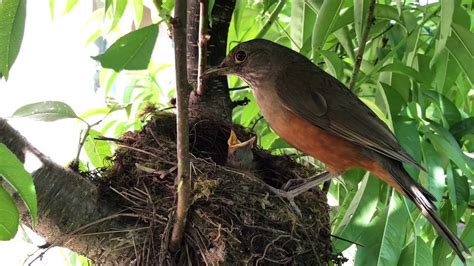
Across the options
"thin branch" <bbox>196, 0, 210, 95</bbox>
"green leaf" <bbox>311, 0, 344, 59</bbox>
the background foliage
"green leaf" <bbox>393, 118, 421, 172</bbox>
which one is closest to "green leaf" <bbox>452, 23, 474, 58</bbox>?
the background foliage

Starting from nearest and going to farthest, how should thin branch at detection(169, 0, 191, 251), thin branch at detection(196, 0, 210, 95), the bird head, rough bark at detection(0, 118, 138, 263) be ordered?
1. thin branch at detection(169, 0, 191, 251)
2. rough bark at detection(0, 118, 138, 263)
3. thin branch at detection(196, 0, 210, 95)
4. the bird head

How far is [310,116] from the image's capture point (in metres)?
1.98

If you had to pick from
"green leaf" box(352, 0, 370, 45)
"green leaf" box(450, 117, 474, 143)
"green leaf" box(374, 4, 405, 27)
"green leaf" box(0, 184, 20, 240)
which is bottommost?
"green leaf" box(450, 117, 474, 143)

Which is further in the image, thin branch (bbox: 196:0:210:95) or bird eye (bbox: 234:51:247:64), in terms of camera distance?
bird eye (bbox: 234:51:247:64)

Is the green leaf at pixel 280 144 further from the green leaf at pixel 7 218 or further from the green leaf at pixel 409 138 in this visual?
the green leaf at pixel 7 218

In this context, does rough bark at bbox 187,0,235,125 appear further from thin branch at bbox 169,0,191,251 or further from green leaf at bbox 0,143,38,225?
green leaf at bbox 0,143,38,225

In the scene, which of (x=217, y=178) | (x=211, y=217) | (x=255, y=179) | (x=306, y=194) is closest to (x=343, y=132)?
(x=306, y=194)

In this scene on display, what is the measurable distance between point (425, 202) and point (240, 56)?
0.78m

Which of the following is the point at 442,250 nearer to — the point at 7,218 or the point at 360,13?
the point at 360,13

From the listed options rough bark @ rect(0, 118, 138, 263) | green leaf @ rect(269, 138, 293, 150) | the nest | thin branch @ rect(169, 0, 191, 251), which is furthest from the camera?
green leaf @ rect(269, 138, 293, 150)

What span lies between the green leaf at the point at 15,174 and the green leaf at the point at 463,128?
50.7 inches

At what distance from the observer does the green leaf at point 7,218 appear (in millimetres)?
1056

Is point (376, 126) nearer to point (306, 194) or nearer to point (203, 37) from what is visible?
point (306, 194)

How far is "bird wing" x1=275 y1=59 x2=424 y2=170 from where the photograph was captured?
1.90 meters
